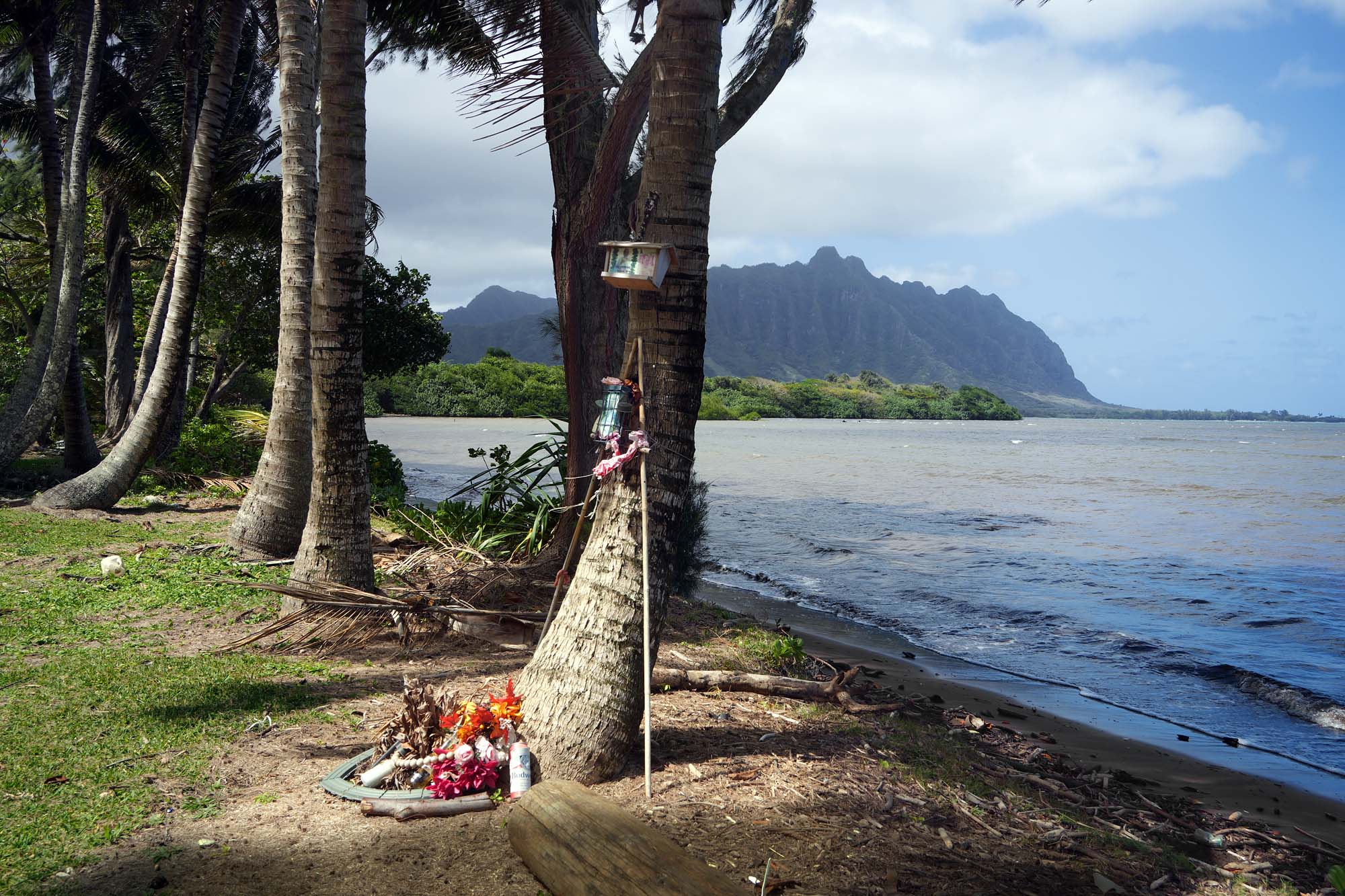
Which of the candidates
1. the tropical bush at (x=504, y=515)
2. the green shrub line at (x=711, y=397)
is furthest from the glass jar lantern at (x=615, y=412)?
the green shrub line at (x=711, y=397)

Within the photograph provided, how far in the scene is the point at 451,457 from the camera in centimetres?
2705

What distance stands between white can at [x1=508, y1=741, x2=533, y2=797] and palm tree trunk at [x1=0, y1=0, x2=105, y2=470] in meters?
12.2

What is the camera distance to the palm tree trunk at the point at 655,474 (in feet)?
12.1

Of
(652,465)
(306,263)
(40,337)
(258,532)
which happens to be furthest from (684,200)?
(40,337)

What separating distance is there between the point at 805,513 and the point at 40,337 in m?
13.9

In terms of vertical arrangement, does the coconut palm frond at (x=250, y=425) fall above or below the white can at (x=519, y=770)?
above

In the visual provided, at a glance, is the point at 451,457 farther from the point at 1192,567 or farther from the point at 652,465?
the point at 652,465

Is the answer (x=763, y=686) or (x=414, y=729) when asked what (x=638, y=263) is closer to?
(x=414, y=729)

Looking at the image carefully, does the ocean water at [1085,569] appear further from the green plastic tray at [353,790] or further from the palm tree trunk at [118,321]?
the green plastic tray at [353,790]

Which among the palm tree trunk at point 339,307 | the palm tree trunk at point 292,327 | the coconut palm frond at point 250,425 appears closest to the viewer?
the palm tree trunk at point 339,307

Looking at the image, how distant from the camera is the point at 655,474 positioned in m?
3.72

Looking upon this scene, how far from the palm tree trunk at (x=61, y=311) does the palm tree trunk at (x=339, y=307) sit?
850 centimetres

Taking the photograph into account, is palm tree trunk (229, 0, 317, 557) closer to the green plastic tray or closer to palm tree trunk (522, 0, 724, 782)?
the green plastic tray

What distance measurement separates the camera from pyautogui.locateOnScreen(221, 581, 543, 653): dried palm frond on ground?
234 inches
